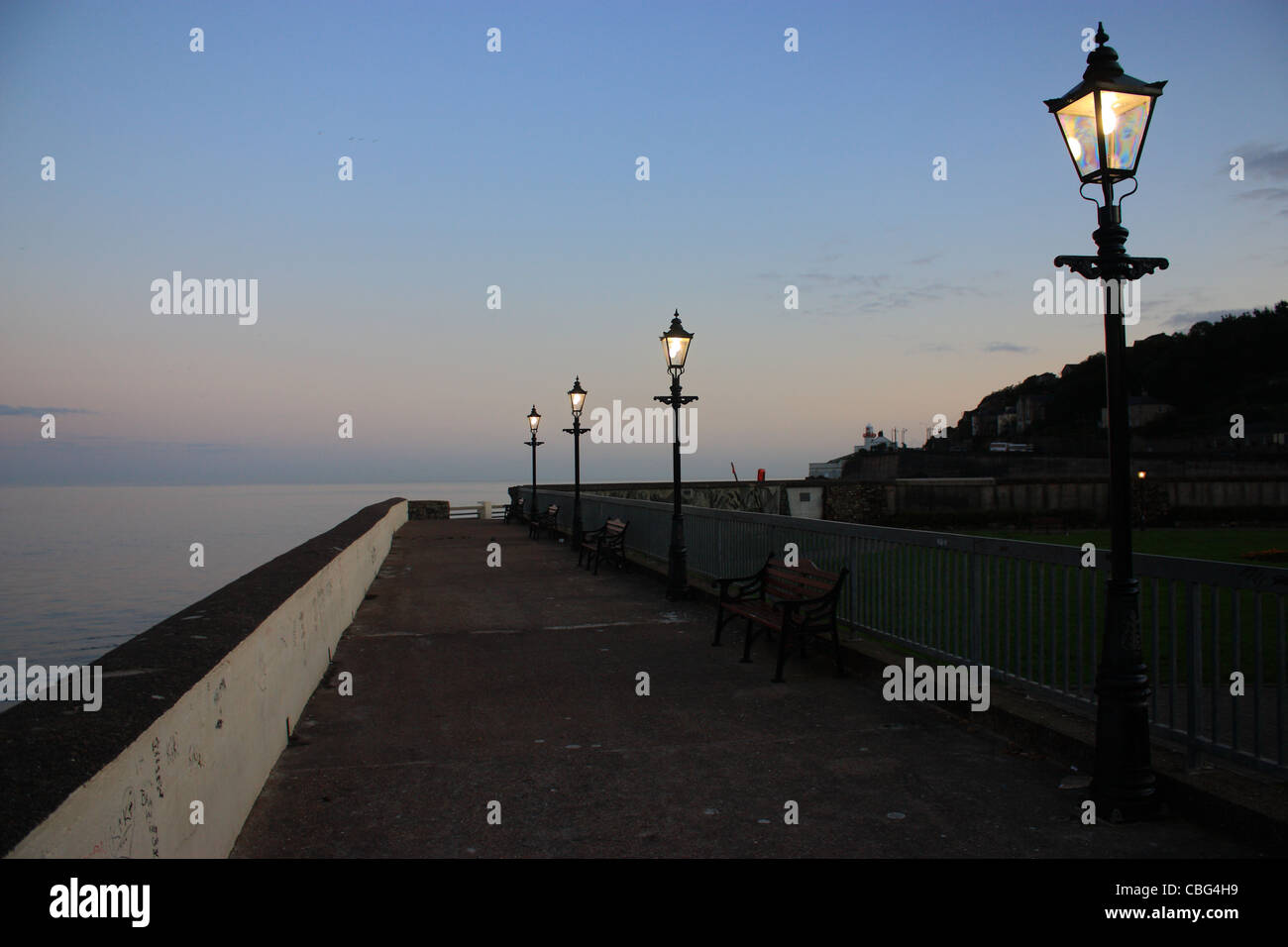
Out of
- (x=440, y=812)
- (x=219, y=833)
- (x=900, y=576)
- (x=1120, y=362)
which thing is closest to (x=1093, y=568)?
(x=1120, y=362)

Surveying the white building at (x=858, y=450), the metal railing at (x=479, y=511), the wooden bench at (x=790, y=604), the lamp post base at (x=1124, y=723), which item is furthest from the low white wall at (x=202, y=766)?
the white building at (x=858, y=450)

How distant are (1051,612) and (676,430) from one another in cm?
750

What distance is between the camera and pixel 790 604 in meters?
7.89

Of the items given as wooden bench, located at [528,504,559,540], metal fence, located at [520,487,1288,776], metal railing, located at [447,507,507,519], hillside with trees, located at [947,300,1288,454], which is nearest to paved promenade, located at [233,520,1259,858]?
metal fence, located at [520,487,1288,776]

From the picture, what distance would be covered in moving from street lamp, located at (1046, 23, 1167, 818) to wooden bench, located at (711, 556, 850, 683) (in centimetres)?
320

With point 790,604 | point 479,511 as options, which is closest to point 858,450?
point 479,511

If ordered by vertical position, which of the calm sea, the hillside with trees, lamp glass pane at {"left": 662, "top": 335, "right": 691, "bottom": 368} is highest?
the hillside with trees

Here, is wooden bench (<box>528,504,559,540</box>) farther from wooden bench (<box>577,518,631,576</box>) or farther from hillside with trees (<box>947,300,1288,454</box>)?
hillside with trees (<box>947,300,1288,454</box>)

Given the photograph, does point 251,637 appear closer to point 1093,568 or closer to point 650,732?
point 650,732

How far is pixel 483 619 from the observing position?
455 inches

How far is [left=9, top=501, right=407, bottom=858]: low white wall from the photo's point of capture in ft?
8.88

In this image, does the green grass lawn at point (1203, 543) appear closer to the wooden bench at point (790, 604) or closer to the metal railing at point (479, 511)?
the wooden bench at point (790, 604)

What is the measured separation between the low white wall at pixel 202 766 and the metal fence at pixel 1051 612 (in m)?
4.32

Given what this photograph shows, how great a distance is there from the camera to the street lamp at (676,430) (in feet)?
42.4
